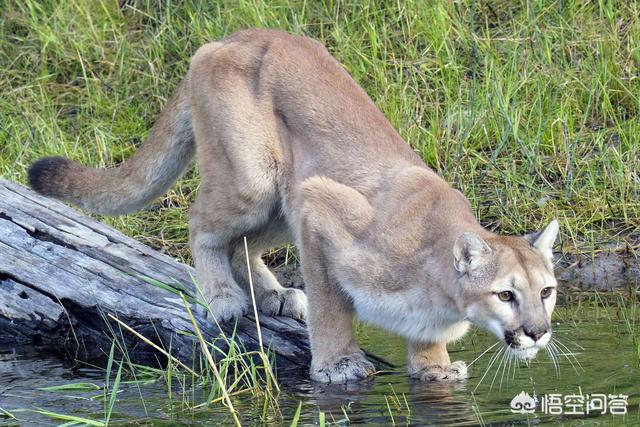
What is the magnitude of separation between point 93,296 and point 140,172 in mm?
760

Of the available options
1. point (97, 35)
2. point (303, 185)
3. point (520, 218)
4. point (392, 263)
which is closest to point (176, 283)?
point (303, 185)

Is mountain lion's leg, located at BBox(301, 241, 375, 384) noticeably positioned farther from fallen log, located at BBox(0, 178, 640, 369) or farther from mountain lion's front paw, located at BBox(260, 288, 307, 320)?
mountain lion's front paw, located at BBox(260, 288, 307, 320)

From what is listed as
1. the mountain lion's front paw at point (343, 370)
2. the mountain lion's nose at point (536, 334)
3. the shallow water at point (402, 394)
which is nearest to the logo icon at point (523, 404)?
the shallow water at point (402, 394)

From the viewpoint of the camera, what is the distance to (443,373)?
18.1 ft

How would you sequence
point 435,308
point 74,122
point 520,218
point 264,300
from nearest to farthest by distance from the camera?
point 435,308, point 264,300, point 520,218, point 74,122

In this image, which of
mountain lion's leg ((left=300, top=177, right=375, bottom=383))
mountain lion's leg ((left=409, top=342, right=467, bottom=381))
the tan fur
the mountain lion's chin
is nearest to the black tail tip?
the tan fur

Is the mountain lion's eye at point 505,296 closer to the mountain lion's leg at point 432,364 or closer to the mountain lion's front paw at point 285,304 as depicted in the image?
the mountain lion's leg at point 432,364

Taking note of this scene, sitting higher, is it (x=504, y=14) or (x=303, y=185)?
(x=303, y=185)

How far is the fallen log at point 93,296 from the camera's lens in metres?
5.86

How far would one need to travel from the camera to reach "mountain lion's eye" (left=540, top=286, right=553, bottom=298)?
16.1 feet

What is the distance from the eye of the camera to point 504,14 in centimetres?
906

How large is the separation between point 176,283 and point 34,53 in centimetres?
403

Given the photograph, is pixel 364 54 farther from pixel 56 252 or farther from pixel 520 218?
pixel 56 252

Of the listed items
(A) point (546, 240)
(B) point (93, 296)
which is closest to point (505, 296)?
(A) point (546, 240)
